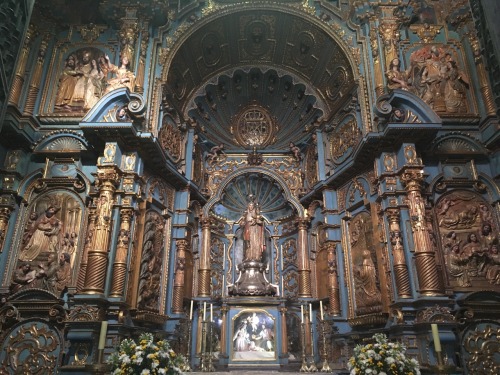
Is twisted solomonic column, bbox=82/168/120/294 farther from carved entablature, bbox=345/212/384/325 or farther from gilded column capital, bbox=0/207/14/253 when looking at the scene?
carved entablature, bbox=345/212/384/325

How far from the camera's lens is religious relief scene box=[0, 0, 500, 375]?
8.33 meters

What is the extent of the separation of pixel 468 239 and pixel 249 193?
6.93 m

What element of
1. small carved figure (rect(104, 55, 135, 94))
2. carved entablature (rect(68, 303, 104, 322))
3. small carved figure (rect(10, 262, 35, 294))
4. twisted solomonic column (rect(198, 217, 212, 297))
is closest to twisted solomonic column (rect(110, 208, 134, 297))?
carved entablature (rect(68, 303, 104, 322))

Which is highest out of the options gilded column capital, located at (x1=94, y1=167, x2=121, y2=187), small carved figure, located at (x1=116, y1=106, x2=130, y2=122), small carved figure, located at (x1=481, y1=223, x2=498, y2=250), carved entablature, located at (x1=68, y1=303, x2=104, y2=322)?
small carved figure, located at (x1=116, y1=106, x2=130, y2=122)

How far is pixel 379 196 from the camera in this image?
9547 millimetres

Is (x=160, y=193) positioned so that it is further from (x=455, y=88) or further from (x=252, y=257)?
(x=455, y=88)

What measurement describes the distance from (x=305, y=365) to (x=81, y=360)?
5185mm

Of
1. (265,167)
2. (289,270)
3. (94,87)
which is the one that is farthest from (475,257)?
(94,87)

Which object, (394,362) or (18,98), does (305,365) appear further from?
(18,98)

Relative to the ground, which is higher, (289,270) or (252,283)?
(289,270)

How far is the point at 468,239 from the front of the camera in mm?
9320

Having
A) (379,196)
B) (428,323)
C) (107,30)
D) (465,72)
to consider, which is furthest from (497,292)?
(107,30)

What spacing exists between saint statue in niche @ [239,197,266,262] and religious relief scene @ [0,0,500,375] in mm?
48

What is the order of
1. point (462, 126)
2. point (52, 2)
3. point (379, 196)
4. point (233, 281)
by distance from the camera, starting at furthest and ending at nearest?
point (233, 281) → point (52, 2) → point (462, 126) → point (379, 196)
